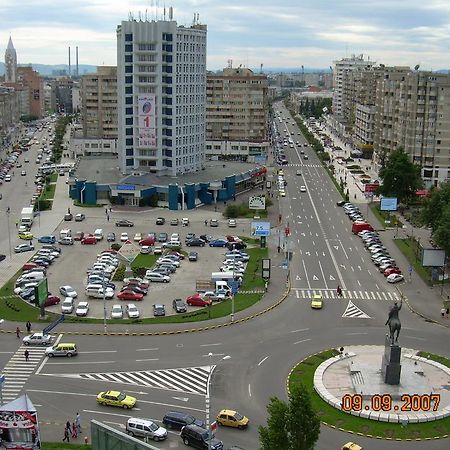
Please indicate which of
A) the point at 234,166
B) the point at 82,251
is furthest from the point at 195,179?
the point at 82,251

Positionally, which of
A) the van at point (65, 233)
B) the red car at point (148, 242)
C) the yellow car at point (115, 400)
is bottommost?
the yellow car at point (115, 400)

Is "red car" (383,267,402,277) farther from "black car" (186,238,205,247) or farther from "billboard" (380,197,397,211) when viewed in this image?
"billboard" (380,197,397,211)

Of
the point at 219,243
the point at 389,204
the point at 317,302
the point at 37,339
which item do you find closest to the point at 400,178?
the point at 389,204

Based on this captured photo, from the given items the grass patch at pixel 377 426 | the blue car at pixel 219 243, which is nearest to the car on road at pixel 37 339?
the grass patch at pixel 377 426

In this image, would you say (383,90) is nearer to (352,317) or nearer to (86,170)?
(86,170)

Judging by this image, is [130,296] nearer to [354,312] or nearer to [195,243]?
[354,312]

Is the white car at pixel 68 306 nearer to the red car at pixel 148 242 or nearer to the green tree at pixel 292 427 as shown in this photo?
the red car at pixel 148 242
